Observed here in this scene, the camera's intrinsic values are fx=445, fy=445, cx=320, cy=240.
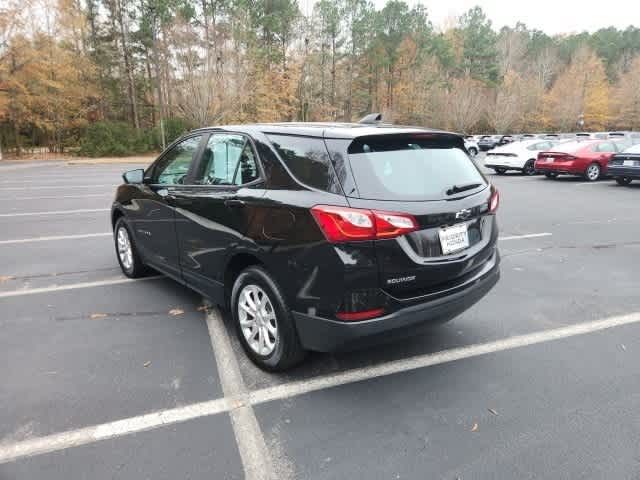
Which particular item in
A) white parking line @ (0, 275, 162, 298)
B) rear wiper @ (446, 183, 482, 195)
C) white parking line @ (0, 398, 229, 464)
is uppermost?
rear wiper @ (446, 183, 482, 195)

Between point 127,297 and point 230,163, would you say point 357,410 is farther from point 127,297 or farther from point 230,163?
point 127,297

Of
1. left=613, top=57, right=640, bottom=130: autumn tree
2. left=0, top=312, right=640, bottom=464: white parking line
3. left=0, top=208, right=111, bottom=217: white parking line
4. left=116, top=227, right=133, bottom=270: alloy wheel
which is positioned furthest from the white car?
left=613, top=57, right=640, bottom=130: autumn tree

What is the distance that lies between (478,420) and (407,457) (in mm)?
568

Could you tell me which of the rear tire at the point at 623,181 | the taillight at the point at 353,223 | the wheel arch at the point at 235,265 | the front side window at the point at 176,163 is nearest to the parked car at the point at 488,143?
the rear tire at the point at 623,181

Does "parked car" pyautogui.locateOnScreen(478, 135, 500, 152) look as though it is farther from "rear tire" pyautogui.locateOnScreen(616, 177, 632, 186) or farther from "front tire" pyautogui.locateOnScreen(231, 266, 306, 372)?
"front tire" pyautogui.locateOnScreen(231, 266, 306, 372)

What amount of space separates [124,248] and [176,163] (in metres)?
1.63

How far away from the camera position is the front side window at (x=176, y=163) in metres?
3.96

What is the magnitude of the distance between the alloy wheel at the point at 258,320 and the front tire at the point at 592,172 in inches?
610

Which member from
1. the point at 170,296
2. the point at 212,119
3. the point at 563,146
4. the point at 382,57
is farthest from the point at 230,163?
the point at 382,57

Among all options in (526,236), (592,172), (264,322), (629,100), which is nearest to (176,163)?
(264,322)

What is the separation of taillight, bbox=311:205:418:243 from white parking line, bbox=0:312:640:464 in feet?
3.63

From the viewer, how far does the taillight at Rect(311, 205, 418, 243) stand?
2496mm

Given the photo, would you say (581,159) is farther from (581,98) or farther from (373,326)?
(581,98)

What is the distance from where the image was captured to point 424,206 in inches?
107
